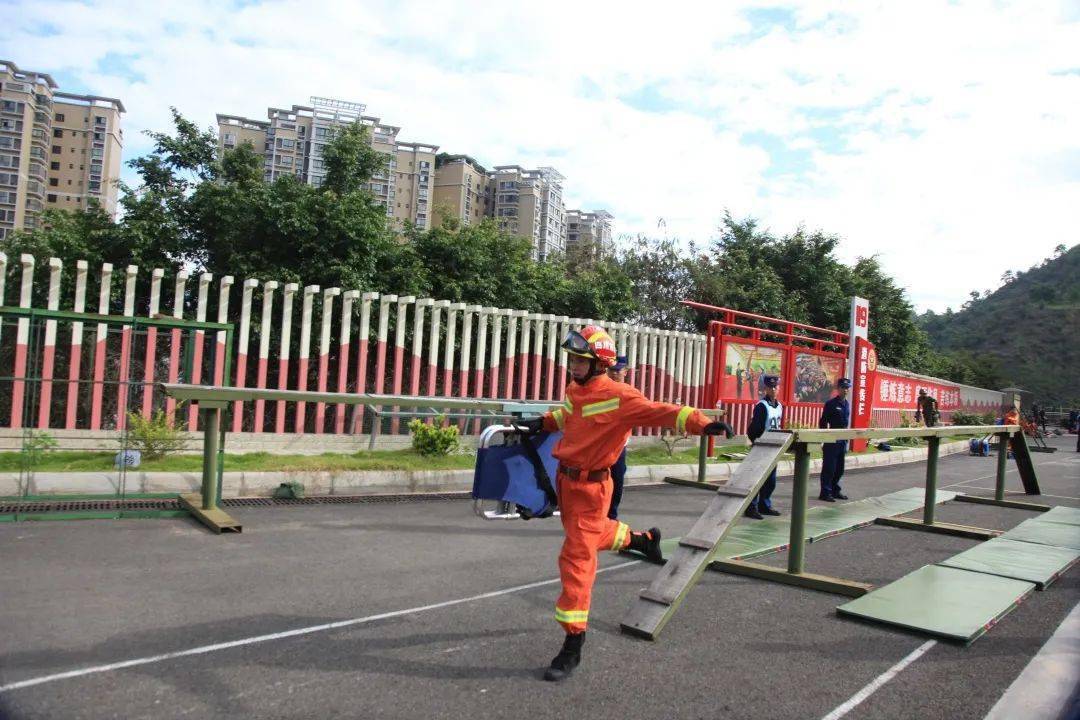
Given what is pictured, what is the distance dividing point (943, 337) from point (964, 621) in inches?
3823

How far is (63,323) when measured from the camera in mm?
9555

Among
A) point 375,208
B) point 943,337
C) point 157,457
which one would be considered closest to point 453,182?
point 943,337

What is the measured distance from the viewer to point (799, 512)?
5.95m

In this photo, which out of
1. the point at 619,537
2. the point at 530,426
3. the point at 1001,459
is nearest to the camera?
the point at 619,537

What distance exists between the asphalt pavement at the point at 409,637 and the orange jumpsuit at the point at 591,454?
529 millimetres

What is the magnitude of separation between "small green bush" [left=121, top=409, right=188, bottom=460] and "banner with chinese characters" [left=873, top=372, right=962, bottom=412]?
19369 mm

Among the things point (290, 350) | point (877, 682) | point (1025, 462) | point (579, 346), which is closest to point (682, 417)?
point (579, 346)

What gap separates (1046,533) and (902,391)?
1792 cm

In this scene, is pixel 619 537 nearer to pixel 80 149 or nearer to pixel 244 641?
pixel 244 641

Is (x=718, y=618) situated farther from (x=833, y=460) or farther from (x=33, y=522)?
(x=833, y=460)

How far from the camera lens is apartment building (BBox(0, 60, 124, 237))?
323 ft

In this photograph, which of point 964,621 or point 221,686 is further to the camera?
point 964,621

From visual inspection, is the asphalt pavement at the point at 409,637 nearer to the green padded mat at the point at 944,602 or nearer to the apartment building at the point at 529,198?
the green padded mat at the point at 944,602

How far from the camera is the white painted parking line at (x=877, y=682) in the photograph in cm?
348
